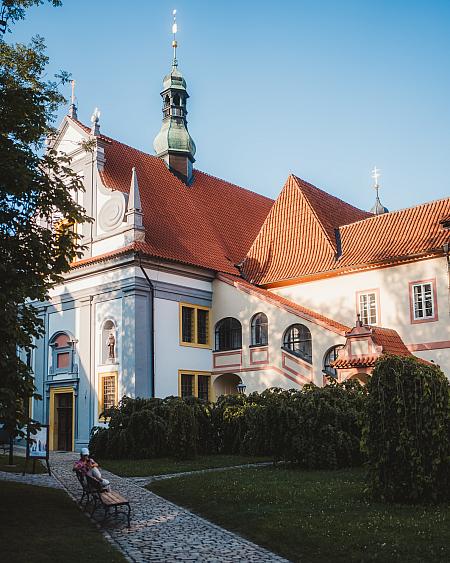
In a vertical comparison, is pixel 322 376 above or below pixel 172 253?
below

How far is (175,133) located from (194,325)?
A: 419 inches

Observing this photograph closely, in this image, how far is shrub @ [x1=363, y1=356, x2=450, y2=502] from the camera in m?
11.0

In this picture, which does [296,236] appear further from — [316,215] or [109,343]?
[109,343]

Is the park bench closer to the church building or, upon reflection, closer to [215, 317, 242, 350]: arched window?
the church building

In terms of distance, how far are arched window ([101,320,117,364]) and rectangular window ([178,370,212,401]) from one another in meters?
2.68

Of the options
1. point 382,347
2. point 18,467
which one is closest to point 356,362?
point 382,347

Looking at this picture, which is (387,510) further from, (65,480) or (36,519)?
(65,480)

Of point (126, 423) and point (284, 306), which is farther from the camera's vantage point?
point (284, 306)

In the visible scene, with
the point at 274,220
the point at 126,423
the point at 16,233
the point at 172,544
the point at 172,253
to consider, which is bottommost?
the point at 172,544

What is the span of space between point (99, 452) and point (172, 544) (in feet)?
40.0

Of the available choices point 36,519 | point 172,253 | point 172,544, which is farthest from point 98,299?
point 172,544

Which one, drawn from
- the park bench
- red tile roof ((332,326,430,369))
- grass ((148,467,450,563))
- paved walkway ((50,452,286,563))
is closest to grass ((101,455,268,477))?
grass ((148,467,450,563))

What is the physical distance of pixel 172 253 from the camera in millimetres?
27281

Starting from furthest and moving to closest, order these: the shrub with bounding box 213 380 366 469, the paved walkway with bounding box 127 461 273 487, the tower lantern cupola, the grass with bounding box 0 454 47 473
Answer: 1. the tower lantern cupola
2. the grass with bounding box 0 454 47 473
3. the shrub with bounding box 213 380 366 469
4. the paved walkway with bounding box 127 461 273 487
